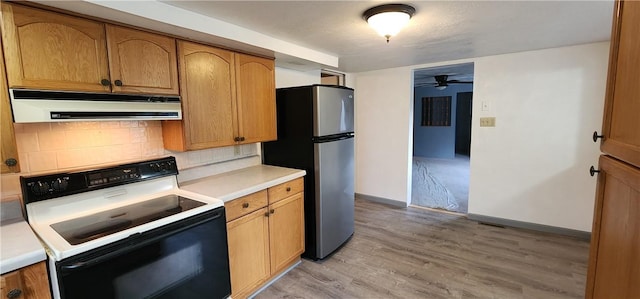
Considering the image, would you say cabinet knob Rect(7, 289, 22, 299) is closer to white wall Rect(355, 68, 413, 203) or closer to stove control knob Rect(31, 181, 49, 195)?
stove control knob Rect(31, 181, 49, 195)

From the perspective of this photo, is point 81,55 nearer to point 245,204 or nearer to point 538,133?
point 245,204

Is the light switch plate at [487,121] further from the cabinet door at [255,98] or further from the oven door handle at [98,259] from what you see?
the oven door handle at [98,259]

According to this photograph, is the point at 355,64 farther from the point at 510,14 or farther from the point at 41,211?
the point at 41,211

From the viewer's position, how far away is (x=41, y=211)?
1.48 metres

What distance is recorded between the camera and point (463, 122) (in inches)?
349

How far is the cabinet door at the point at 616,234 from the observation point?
2.57 ft

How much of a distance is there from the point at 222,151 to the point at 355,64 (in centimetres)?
204

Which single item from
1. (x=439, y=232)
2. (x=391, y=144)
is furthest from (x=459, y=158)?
(x=439, y=232)

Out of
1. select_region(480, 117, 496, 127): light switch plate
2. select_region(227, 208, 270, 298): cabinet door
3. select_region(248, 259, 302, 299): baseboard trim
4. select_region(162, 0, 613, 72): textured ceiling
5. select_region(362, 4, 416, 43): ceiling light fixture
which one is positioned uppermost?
select_region(162, 0, 613, 72): textured ceiling

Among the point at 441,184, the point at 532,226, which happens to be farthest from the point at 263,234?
the point at 441,184

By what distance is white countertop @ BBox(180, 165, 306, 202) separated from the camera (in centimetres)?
196

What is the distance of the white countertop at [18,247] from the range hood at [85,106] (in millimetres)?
526

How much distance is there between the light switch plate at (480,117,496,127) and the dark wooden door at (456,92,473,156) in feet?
18.2

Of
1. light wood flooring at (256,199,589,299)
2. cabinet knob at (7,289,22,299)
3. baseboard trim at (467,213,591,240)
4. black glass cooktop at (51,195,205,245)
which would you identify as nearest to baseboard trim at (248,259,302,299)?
light wood flooring at (256,199,589,299)
